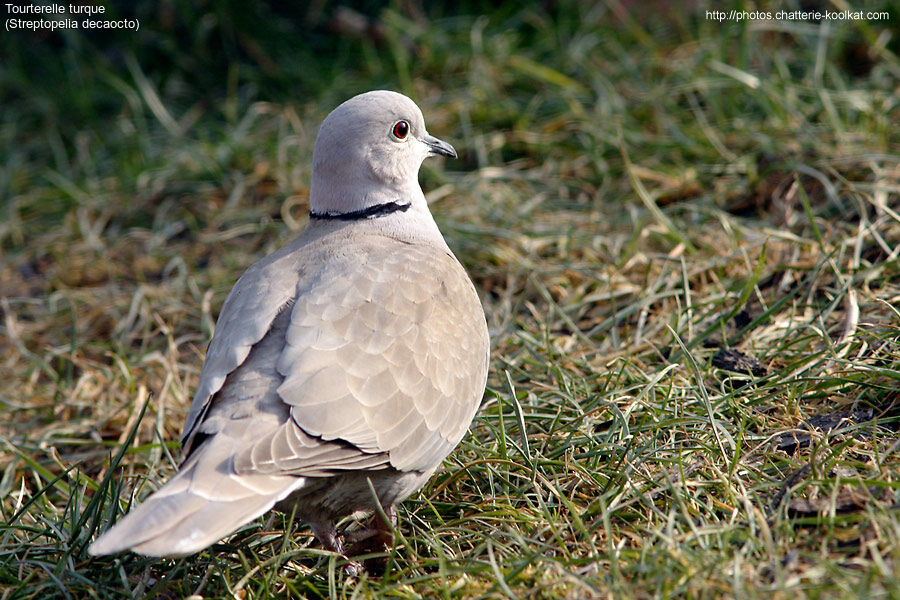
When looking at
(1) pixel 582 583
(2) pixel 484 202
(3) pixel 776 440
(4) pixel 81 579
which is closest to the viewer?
(1) pixel 582 583

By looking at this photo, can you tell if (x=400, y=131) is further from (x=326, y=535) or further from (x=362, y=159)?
(x=326, y=535)

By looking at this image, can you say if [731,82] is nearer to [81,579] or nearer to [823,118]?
[823,118]

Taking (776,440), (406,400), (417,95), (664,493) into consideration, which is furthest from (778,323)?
(417,95)

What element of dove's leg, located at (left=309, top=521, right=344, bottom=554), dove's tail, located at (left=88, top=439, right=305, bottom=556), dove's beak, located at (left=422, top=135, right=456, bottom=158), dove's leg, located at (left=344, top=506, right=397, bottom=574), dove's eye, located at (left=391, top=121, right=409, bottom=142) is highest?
dove's eye, located at (left=391, top=121, right=409, bottom=142)

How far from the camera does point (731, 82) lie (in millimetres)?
5430

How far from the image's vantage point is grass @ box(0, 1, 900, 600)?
2.78 metres

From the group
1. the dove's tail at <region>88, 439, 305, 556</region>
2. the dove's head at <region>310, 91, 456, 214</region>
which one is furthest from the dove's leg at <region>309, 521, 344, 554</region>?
the dove's head at <region>310, 91, 456, 214</region>

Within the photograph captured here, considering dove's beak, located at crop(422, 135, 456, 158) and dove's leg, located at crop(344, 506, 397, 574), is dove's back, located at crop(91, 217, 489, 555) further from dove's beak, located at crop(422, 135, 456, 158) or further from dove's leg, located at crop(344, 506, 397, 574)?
dove's beak, located at crop(422, 135, 456, 158)

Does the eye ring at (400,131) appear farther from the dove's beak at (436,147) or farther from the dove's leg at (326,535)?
the dove's leg at (326,535)

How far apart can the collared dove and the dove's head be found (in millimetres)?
196

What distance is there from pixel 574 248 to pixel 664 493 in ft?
6.23

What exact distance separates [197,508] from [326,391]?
1.55 ft

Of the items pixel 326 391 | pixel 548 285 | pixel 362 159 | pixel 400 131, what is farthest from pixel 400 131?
pixel 326 391

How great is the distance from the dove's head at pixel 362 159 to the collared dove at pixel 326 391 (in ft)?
0.64
